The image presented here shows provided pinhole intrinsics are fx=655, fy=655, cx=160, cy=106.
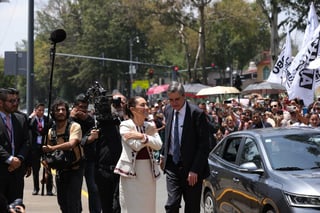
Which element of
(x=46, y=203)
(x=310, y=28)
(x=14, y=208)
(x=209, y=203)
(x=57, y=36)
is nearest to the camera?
(x=14, y=208)

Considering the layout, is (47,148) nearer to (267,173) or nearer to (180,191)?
(180,191)

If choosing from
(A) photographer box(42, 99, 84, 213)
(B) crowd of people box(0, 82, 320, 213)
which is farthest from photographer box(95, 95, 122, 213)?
(A) photographer box(42, 99, 84, 213)

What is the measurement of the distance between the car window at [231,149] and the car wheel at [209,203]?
63 cm

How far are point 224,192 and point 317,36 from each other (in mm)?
5793

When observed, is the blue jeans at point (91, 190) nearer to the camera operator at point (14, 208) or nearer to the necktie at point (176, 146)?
the necktie at point (176, 146)

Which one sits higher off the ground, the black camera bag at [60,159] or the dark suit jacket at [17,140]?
the dark suit jacket at [17,140]

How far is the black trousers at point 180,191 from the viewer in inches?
288

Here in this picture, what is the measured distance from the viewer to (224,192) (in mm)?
8734

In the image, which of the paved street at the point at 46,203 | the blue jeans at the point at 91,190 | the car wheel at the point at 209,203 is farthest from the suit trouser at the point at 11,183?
the car wheel at the point at 209,203

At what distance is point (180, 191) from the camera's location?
24.3 ft

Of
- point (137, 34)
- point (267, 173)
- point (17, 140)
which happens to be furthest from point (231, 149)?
point (137, 34)

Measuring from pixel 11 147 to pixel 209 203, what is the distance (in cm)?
303

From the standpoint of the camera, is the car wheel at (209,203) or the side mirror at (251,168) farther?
the car wheel at (209,203)

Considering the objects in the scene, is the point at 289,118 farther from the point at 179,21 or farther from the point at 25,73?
the point at 179,21
